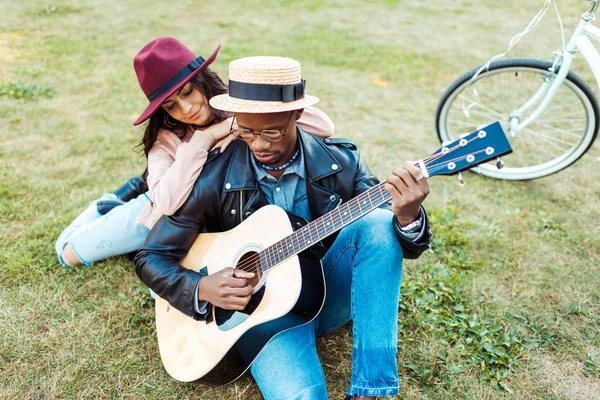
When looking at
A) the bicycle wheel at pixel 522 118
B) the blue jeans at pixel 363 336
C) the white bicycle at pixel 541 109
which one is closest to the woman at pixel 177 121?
the blue jeans at pixel 363 336

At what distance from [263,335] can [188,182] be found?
78 centimetres

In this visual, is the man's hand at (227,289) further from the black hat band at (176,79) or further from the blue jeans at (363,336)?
the black hat band at (176,79)

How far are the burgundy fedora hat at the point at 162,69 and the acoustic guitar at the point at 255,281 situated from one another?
804 mm

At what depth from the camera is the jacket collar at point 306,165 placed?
2186 millimetres

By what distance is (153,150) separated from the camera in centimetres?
266

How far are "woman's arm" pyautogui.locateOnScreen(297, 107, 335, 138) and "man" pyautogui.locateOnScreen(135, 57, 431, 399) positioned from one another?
0.36ft

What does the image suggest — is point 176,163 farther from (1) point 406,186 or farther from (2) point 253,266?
(1) point 406,186

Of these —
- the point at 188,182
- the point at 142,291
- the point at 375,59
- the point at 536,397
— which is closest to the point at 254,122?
the point at 188,182

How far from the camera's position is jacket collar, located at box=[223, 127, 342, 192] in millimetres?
2186

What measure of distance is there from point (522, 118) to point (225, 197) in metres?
3.04

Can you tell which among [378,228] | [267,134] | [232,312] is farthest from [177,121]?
[378,228]

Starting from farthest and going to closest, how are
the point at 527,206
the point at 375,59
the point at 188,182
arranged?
the point at 375,59 → the point at 527,206 → the point at 188,182

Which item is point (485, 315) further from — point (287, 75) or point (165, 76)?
point (165, 76)

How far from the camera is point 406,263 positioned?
3141 mm
